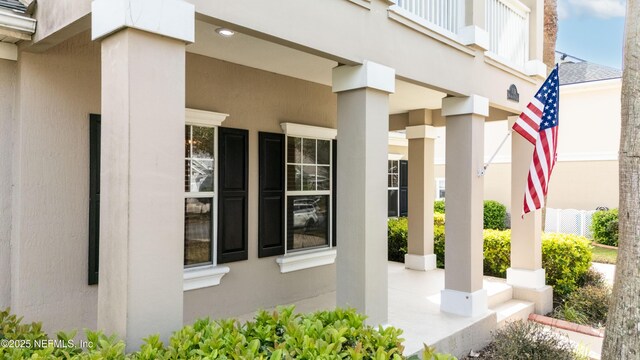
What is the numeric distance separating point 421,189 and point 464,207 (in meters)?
3.28

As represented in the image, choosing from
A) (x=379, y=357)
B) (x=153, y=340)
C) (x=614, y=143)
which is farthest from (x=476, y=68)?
(x=614, y=143)

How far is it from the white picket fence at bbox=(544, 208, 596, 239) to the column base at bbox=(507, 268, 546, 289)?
8.89 m

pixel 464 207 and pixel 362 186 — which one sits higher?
pixel 362 186

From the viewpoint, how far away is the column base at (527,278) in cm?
809

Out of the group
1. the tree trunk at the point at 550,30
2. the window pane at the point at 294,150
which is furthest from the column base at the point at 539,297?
the window pane at the point at 294,150

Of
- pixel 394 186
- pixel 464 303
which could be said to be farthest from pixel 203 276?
pixel 394 186

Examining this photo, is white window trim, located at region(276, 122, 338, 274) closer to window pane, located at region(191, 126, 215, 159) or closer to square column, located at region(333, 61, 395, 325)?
window pane, located at region(191, 126, 215, 159)

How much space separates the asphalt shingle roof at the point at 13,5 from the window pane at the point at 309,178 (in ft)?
13.6

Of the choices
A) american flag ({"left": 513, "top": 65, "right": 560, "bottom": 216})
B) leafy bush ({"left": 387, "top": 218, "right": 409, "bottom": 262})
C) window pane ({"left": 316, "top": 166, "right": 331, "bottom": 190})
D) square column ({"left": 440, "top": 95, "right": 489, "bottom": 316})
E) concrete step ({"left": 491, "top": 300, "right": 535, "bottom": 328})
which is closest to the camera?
american flag ({"left": 513, "top": 65, "right": 560, "bottom": 216})

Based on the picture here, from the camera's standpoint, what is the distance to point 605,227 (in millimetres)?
15047

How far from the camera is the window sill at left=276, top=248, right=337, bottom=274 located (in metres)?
6.59

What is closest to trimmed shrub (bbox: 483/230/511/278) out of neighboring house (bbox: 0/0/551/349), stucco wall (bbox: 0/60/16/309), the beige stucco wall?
neighboring house (bbox: 0/0/551/349)

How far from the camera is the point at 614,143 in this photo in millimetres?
16234

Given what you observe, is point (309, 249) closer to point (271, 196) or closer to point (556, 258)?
point (271, 196)
